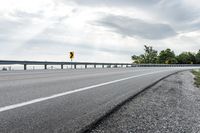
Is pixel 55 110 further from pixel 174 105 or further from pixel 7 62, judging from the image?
pixel 7 62

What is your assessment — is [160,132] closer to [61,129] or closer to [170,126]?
[170,126]

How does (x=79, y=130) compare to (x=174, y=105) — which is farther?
(x=174, y=105)

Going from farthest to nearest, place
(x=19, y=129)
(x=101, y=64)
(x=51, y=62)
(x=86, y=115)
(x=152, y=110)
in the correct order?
(x=101, y=64), (x=51, y=62), (x=152, y=110), (x=86, y=115), (x=19, y=129)

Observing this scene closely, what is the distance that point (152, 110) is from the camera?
6.25 m

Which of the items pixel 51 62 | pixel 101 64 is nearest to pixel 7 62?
pixel 51 62

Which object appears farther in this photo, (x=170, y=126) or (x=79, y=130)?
(x=170, y=126)

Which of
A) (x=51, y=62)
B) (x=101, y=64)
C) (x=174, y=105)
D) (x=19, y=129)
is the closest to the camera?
(x=19, y=129)

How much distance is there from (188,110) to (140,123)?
6.59 ft

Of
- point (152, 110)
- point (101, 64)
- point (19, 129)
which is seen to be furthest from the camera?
point (101, 64)

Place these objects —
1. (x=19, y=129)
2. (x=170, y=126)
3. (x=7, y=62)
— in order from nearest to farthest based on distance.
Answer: (x=19, y=129), (x=170, y=126), (x=7, y=62)

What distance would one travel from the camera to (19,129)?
164 inches

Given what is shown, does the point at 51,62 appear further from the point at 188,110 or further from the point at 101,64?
the point at 188,110

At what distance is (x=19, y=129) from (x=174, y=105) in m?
4.11

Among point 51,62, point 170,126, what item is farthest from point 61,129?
point 51,62
